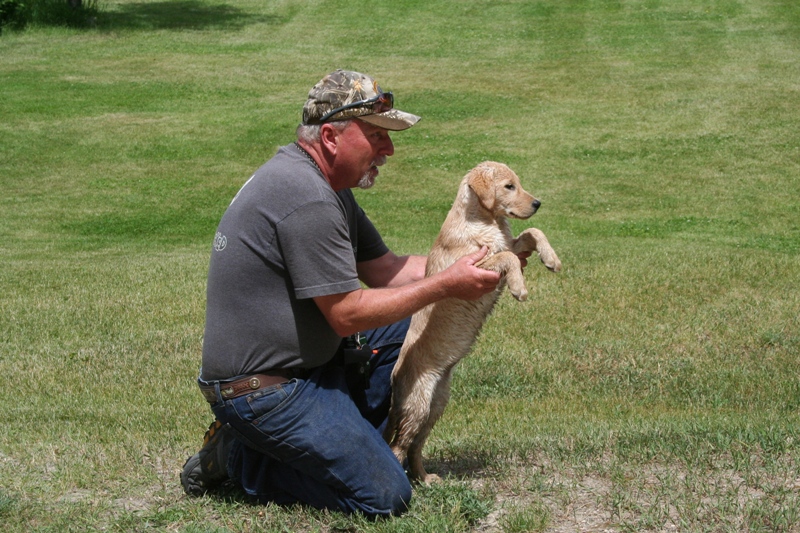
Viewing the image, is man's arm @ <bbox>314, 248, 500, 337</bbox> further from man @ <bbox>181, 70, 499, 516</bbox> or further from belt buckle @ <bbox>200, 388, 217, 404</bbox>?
belt buckle @ <bbox>200, 388, 217, 404</bbox>

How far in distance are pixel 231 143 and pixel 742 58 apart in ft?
43.7

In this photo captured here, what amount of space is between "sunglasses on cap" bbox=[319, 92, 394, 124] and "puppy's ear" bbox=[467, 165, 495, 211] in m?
0.78

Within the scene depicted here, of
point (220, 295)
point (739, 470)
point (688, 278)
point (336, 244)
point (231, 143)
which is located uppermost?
point (336, 244)

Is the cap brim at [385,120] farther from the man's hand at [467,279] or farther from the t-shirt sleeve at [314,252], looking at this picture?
the man's hand at [467,279]

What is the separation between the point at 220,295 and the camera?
4.16 m

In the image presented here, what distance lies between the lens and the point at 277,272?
162 inches

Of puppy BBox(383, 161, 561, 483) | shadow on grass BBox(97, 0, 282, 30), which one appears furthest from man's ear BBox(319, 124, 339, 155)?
shadow on grass BBox(97, 0, 282, 30)

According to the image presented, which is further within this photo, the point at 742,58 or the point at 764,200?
the point at 742,58

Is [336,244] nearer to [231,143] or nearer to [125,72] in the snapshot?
[231,143]

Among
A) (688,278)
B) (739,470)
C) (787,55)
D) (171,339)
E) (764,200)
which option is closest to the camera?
(739,470)

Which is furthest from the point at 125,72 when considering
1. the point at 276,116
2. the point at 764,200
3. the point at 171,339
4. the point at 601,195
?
the point at 171,339

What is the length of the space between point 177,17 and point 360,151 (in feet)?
92.4

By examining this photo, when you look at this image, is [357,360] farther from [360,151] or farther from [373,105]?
[373,105]

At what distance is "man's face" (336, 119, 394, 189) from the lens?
4.18m
